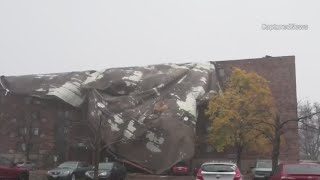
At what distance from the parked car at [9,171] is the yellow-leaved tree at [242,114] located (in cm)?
1894

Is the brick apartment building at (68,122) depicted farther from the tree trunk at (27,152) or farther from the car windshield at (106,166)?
the car windshield at (106,166)

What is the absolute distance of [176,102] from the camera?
164ft

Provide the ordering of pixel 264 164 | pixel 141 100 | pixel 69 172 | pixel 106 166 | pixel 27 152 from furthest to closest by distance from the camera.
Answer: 1. pixel 27 152
2. pixel 141 100
3. pixel 264 164
4. pixel 106 166
5. pixel 69 172

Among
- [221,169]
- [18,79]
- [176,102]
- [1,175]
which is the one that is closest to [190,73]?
[176,102]

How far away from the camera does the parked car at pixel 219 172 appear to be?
1745 centimetres

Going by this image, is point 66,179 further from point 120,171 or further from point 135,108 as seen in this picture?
point 135,108

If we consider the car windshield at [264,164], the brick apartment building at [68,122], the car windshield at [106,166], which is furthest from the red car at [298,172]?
the brick apartment building at [68,122]

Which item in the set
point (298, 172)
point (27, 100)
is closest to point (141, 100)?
point (27, 100)

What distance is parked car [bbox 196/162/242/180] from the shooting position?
57.3 feet

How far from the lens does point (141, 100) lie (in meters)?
52.3

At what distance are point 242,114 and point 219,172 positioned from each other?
82.0 ft

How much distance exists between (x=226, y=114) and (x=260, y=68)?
50.8ft

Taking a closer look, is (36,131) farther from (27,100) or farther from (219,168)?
(219,168)

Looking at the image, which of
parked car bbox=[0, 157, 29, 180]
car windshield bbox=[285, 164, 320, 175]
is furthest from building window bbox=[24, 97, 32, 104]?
car windshield bbox=[285, 164, 320, 175]
